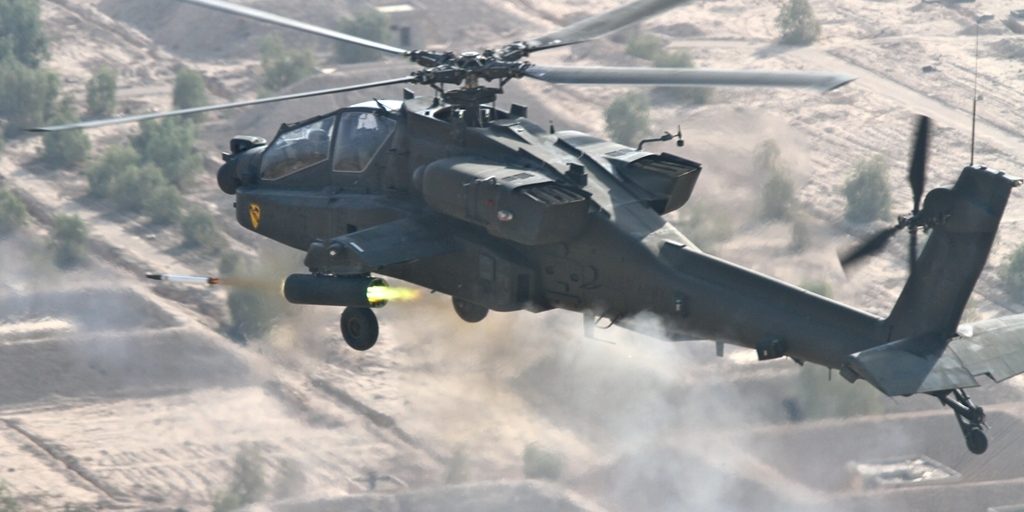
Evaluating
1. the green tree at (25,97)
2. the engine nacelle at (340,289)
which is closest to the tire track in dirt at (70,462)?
the green tree at (25,97)

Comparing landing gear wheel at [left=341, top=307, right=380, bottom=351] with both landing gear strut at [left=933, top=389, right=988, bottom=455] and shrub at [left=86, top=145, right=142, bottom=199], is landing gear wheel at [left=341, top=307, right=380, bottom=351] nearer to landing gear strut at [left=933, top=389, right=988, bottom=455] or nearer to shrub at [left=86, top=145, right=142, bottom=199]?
landing gear strut at [left=933, top=389, right=988, bottom=455]

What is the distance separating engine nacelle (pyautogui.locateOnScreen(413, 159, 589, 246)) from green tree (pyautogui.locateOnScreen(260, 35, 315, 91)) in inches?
1788

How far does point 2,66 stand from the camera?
68062mm

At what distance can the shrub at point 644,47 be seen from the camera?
222 ft

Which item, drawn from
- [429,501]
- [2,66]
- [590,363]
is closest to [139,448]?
[429,501]

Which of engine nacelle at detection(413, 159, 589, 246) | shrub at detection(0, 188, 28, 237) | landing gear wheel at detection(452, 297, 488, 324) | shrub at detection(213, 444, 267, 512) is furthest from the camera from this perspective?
shrub at detection(0, 188, 28, 237)

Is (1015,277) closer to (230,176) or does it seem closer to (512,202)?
(230,176)

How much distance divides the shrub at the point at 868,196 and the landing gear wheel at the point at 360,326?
3141 cm

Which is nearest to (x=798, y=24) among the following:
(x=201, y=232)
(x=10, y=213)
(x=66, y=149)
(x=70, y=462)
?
(x=201, y=232)

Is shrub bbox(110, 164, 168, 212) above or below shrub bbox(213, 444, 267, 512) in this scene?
above

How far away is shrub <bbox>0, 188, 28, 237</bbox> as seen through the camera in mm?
57406

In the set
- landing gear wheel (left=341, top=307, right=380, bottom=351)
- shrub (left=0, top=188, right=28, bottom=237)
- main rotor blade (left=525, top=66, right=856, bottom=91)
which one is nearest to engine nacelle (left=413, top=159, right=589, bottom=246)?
main rotor blade (left=525, top=66, right=856, bottom=91)

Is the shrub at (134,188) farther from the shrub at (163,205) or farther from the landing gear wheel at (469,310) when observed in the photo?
the landing gear wheel at (469,310)

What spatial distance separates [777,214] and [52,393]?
2052cm
